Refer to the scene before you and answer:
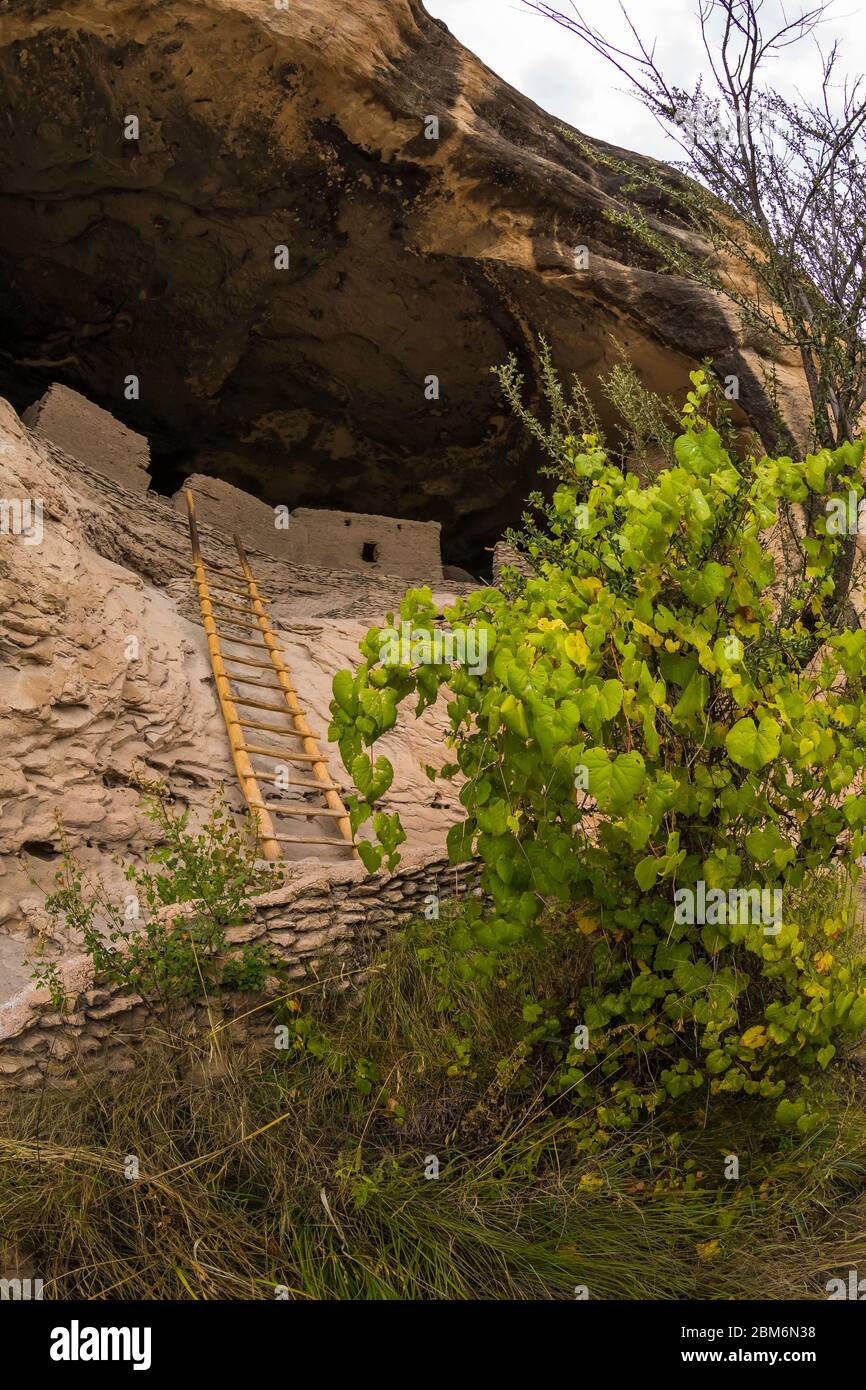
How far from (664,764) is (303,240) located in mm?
6186

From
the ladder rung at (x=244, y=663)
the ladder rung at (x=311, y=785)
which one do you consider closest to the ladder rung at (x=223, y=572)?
the ladder rung at (x=244, y=663)

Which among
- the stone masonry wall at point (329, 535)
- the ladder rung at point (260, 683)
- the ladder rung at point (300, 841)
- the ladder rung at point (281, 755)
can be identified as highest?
the stone masonry wall at point (329, 535)

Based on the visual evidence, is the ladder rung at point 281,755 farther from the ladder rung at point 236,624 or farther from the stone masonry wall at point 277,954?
the stone masonry wall at point 277,954

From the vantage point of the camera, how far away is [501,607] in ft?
8.66

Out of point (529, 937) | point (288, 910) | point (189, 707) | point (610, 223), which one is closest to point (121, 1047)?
point (288, 910)

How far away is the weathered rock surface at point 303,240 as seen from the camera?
646cm

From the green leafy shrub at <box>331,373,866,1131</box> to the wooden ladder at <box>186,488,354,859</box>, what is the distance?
2262 mm

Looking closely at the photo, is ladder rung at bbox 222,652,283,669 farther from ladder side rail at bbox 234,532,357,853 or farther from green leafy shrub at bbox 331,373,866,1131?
green leafy shrub at bbox 331,373,866,1131

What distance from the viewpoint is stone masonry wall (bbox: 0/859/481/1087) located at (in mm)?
3045

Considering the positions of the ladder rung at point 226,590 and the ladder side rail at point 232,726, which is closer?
the ladder side rail at point 232,726

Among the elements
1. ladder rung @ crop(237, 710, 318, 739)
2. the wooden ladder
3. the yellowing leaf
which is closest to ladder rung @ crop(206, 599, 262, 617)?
the wooden ladder

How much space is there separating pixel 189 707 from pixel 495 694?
388 centimetres

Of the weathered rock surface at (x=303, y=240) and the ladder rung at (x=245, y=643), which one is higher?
the weathered rock surface at (x=303, y=240)

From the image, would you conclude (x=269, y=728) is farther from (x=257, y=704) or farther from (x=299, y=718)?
(x=299, y=718)
